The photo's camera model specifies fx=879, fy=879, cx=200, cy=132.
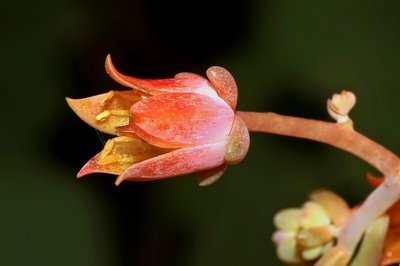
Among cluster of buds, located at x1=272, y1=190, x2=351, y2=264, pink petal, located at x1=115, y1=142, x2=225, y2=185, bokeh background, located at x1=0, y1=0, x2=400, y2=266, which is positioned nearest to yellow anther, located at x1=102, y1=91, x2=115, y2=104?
pink petal, located at x1=115, y1=142, x2=225, y2=185

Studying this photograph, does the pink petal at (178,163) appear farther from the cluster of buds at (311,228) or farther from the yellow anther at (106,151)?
the cluster of buds at (311,228)

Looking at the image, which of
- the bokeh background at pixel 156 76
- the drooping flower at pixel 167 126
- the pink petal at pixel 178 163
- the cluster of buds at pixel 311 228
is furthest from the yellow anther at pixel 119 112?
the bokeh background at pixel 156 76

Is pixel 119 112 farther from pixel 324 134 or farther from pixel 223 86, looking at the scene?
pixel 324 134

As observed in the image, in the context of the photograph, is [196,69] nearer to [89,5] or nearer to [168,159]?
[89,5]

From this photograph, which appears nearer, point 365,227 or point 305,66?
point 365,227

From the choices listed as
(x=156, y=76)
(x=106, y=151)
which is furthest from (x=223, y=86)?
(x=156, y=76)

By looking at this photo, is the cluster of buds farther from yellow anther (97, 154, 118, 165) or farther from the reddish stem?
yellow anther (97, 154, 118, 165)

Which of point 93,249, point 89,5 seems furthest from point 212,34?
point 93,249
